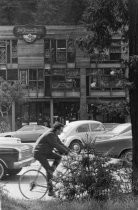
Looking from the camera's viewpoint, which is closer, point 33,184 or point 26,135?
point 33,184

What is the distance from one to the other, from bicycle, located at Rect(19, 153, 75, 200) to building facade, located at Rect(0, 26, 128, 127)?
41490mm

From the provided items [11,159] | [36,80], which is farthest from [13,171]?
[36,80]

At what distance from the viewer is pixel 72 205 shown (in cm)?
818

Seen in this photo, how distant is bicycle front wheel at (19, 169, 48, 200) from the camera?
1055cm

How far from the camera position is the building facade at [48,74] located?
173 ft

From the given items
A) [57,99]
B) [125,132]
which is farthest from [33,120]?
[125,132]

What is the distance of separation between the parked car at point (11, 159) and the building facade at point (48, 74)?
37306 millimetres

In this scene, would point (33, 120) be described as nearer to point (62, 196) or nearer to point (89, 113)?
point (89, 113)

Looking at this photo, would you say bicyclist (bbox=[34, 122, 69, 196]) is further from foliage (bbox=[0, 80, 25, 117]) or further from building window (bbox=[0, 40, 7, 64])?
building window (bbox=[0, 40, 7, 64])

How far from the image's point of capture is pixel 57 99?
175 feet

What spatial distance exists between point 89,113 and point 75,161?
45.0 metres

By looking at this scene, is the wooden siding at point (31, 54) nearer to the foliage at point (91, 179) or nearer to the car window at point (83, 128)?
the car window at point (83, 128)

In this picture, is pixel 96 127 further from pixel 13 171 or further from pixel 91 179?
pixel 91 179

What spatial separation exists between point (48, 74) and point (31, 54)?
9.06 feet
